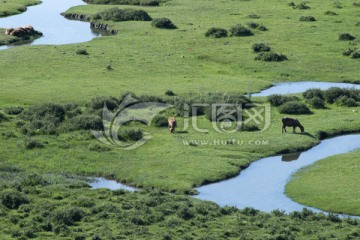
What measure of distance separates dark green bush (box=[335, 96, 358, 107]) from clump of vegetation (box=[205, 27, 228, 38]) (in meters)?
20.0

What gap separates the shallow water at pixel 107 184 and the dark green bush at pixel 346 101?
17535 mm

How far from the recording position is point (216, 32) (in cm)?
7056

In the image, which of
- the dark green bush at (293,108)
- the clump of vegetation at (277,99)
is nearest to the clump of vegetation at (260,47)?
the clump of vegetation at (277,99)

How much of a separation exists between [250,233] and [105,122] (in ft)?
54.8

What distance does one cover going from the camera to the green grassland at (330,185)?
120ft

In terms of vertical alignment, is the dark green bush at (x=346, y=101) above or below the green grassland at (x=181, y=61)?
below

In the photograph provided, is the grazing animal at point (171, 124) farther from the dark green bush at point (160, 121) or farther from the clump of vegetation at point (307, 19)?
the clump of vegetation at point (307, 19)

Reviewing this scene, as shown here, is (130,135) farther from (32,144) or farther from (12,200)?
(12,200)

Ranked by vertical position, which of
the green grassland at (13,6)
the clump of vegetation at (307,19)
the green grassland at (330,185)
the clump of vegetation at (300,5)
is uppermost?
the clump of vegetation at (300,5)

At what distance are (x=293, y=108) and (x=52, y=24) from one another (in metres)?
40.1

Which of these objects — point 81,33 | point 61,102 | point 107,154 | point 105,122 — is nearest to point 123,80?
point 61,102

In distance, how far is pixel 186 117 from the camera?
49.1 m

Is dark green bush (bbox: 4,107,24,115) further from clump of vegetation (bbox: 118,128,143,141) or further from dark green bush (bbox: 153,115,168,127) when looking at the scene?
dark green bush (bbox: 153,115,168,127)

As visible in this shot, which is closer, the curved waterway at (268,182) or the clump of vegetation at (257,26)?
the curved waterway at (268,182)
